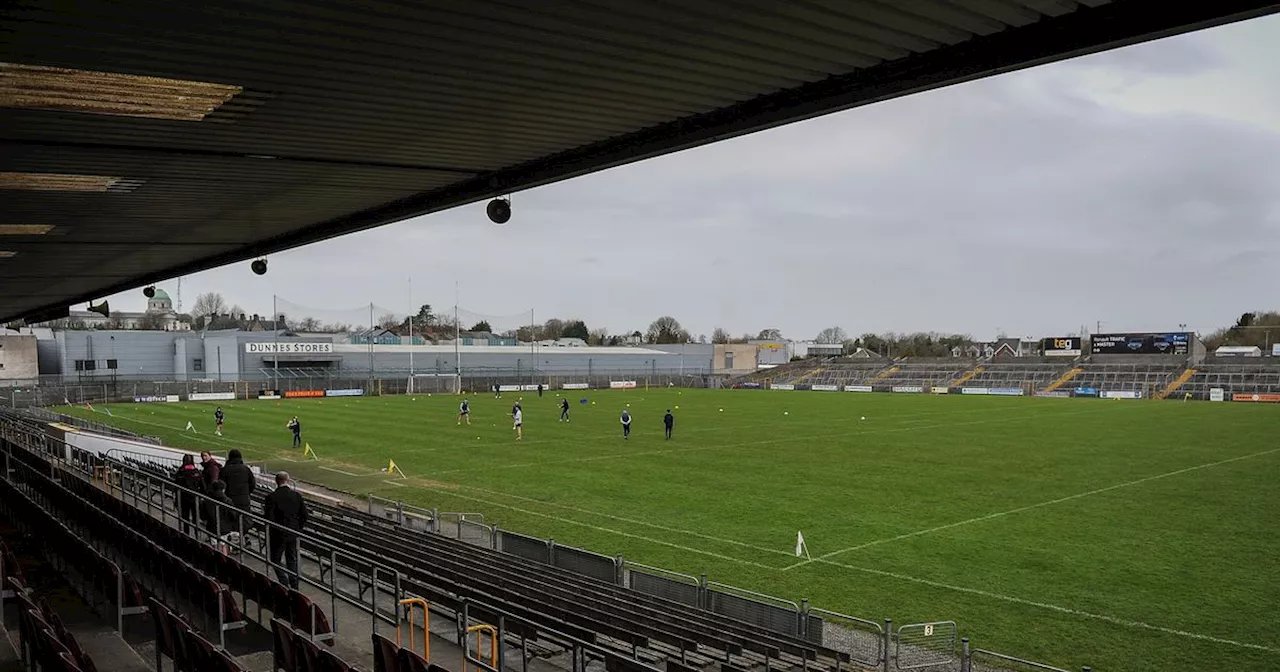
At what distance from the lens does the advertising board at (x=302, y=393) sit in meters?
67.5

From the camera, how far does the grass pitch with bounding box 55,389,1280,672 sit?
13.7m

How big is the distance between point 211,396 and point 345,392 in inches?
389

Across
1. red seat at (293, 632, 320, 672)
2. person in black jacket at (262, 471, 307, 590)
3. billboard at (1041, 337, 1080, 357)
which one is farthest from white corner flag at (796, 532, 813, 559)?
billboard at (1041, 337, 1080, 357)

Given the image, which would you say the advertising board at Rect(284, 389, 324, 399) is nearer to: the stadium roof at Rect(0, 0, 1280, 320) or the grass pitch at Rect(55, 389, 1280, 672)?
the grass pitch at Rect(55, 389, 1280, 672)

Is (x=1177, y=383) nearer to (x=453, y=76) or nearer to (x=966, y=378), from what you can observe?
(x=966, y=378)

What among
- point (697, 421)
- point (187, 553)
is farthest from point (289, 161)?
point (697, 421)

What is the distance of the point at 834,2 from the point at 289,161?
6.61 m

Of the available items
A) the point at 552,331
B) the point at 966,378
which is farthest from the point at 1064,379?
the point at 552,331

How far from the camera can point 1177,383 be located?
74250 mm

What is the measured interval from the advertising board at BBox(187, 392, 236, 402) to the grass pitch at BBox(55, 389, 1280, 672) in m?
15.6

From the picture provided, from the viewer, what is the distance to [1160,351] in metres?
82.3

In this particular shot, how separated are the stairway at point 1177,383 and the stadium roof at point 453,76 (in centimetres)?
7774

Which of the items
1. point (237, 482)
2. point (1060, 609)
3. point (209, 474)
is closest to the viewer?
point (237, 482)

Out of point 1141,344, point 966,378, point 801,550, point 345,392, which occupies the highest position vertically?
point 1141,344
